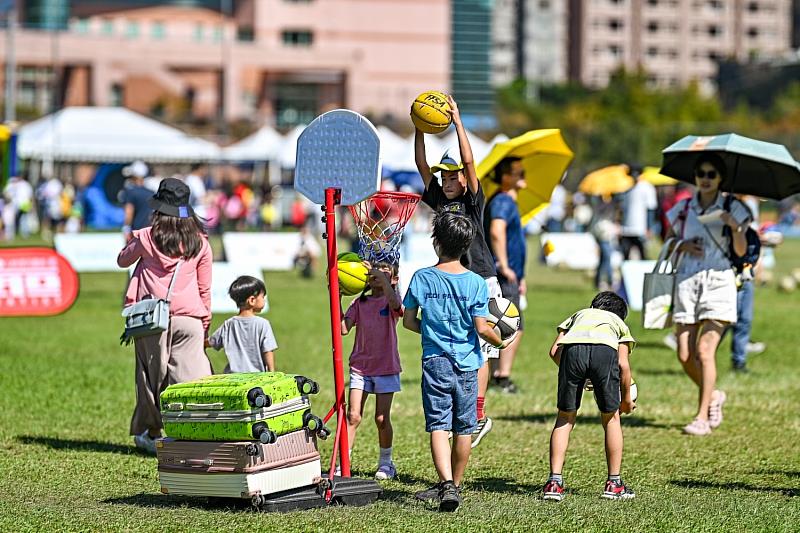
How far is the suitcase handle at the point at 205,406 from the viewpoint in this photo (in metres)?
7.50

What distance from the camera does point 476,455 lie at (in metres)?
9.87

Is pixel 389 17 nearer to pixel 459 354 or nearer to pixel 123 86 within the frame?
pixel 123 86

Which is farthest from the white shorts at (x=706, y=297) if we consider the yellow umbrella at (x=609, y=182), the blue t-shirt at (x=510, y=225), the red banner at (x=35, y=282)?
the yellow umbrella at (x=609, y=182)

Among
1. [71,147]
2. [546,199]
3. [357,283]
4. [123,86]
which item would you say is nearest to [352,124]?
[357,283]

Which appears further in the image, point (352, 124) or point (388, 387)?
point (388, 387)

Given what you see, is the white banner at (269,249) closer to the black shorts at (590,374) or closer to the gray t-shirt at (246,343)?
the gray t-shirt at (246,343)

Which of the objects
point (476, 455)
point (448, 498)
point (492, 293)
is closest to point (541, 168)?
point (492, 293)

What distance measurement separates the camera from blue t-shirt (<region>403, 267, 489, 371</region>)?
25.1 feet

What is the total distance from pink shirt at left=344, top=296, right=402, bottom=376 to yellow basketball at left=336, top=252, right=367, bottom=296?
0.33 m

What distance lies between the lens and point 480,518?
24.3 ft

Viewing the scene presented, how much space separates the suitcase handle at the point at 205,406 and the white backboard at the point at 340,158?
124 cm

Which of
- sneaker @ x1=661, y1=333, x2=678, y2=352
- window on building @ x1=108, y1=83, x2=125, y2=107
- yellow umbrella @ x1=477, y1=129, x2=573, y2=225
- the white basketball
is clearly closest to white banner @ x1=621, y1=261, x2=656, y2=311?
sneaker @ x1=661, y1=333, x2=678, y2=352

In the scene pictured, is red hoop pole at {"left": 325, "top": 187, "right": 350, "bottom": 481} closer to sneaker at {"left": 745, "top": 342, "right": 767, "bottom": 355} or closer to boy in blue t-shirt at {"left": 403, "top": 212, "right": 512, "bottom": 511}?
boy in blue t-shirt at {"left": 403, "top": 212, "right": 512, "bottom": 511}

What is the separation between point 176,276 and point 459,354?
2.67 meters
